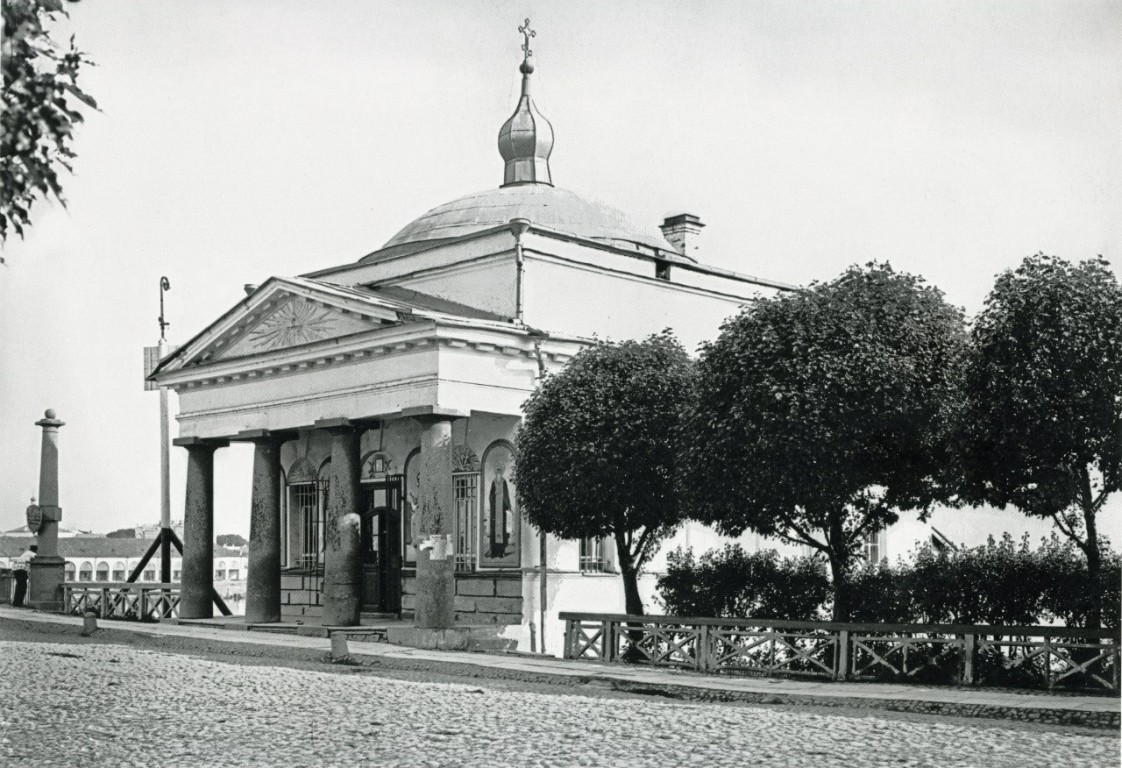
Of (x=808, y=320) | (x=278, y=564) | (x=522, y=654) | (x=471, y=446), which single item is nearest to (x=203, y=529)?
(x=278, y=564)

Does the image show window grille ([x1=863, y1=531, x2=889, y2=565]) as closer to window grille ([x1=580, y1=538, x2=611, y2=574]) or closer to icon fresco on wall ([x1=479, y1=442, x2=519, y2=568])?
window grille ([x1=580, y1=538, x2=611, y2=574])

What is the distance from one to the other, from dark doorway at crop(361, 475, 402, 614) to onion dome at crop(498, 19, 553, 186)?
9257 millimetres

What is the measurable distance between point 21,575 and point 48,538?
18.0 ft

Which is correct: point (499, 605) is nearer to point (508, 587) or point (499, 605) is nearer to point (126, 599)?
point (508, 587)

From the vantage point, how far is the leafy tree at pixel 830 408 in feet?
60.8

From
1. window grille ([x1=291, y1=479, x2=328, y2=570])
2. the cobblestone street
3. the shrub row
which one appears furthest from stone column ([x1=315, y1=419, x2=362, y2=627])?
the cobblestone street

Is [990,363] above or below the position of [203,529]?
above

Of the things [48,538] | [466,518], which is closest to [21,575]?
[48,538]

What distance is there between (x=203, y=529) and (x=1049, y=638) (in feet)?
59.4

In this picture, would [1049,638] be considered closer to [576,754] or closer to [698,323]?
[576,754]

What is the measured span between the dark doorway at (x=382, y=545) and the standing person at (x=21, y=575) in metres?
6.52

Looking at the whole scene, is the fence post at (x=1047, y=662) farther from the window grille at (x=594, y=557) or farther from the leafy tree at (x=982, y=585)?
the window grille at (x=594, y=557)

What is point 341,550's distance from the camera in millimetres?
26234

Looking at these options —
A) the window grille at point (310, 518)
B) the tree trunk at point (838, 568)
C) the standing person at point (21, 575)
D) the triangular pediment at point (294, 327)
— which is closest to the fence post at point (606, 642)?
the tree trunk at point (838, 568)
